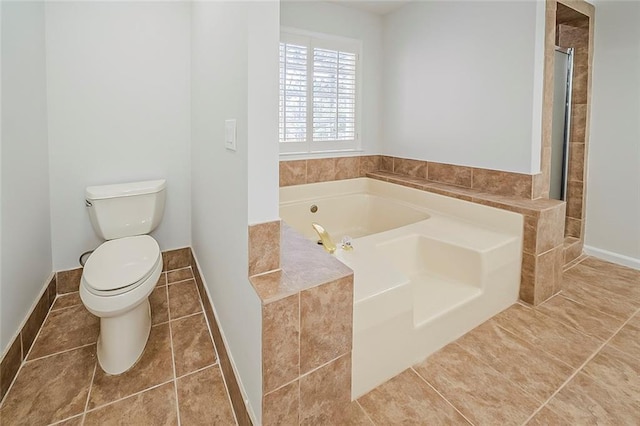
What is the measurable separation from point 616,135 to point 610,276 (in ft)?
3.76

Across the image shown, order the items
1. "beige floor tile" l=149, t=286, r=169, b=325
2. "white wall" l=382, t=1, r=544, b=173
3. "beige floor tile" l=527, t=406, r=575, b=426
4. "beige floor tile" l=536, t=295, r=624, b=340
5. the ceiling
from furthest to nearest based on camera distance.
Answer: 1. the ceiling
2. "white wall" l=382, t=1, r=544, b=173
3. "beige floor tile" l=149, t=286, r=169, b=325
4. "beige floor tile" l=536, t=295, r=624, b=340
5. "beige floor tile" l=527, t=406, r=575, b=426

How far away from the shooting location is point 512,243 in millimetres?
2166

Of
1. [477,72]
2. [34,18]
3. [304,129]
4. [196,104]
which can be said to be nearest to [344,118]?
[304,129]

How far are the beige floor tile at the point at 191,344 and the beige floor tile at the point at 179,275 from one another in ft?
1.89

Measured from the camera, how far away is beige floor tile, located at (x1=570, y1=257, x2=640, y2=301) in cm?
239

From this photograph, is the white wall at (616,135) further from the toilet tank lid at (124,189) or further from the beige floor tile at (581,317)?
the toilet tank lid at (124,189)

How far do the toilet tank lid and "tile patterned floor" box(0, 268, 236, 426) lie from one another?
756 mm

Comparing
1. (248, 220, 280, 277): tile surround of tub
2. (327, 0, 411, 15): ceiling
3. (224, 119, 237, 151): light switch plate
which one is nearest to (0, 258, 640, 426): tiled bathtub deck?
(248, 220, 280, 277): tile surround of tub

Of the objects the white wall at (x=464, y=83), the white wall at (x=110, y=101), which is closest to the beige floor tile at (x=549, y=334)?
the white wall at (x=464, y=83)

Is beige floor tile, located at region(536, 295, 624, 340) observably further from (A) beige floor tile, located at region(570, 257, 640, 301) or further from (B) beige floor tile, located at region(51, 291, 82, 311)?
(B) beige floor tile, located at region(51, 291, 82, 311)

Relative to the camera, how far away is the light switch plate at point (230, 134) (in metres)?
1.27

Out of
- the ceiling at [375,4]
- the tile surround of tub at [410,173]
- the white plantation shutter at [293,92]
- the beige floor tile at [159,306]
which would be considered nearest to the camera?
the beige floor tile at [159,306]

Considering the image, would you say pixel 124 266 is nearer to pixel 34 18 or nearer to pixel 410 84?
pixel 34 18

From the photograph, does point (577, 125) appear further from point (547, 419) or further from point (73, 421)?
point (73, 421)
